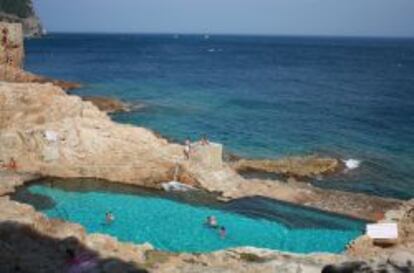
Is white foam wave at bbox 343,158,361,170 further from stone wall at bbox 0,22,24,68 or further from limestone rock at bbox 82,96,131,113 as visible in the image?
stone wall at bbox 0,22,24,68

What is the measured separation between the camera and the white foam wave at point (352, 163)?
4263cm

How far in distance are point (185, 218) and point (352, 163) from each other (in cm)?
1827

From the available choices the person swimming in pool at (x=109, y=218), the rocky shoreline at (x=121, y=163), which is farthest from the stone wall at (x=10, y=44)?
the person swimming in pool at (x=109, y=218)

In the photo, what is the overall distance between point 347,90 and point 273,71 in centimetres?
3222

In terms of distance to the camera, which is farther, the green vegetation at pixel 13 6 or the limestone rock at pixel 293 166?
the green vegetation at pixel 13 6

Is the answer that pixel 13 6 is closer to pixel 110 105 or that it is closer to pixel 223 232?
pixel 110 105

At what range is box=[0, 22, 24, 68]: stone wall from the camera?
194ft

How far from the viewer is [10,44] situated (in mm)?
60906

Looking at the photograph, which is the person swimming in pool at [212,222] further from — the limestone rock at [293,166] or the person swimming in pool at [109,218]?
the limestone rock at [293,166]

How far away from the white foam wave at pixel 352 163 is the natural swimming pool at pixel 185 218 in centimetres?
1135

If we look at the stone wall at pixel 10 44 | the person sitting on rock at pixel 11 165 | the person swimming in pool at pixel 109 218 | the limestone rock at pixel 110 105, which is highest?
the stone wall at pixel 10 44

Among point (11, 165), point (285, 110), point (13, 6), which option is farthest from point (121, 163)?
point (13, 6)

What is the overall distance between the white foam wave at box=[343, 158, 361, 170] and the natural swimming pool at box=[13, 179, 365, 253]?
37.2 feet

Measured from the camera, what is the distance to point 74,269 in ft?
61.0
